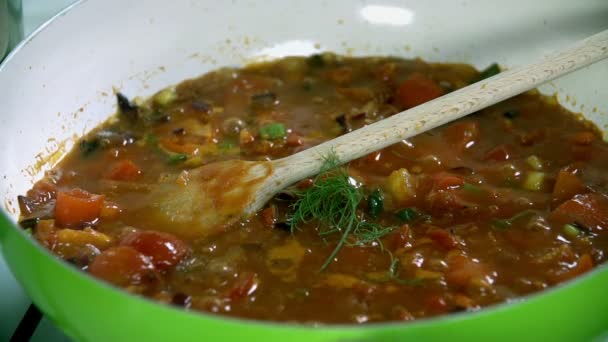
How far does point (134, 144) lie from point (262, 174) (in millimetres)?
857

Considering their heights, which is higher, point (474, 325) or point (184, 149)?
point (474, 325)

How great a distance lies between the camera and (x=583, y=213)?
11.7 feet

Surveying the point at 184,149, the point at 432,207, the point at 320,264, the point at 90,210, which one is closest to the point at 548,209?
the point at 432,207

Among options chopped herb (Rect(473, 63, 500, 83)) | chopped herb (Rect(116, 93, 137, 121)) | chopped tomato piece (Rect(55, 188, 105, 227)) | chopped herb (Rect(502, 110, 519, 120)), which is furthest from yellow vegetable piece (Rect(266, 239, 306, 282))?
chopped herb (Rect(473, 63, 500, 83))

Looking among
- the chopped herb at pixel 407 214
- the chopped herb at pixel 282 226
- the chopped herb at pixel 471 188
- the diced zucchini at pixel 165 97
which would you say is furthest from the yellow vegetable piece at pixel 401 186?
the diced zucchini at pixel 165 97

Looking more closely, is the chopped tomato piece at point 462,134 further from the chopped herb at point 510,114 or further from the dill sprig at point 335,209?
the dill sprig at point 335,209

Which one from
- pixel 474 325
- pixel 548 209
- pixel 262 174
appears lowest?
pixel 548 209

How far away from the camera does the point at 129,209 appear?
3.63m

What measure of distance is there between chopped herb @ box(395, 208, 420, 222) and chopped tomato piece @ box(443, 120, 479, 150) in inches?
24.7

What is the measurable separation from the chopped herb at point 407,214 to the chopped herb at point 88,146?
155 cm

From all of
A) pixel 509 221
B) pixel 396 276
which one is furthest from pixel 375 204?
pixel 509 221

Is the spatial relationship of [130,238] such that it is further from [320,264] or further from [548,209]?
[548,209]

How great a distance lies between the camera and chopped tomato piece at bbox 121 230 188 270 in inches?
129

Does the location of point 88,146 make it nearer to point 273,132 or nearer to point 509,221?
point 273,132
